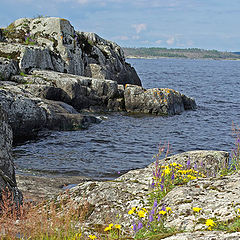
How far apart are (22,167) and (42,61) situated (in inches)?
623

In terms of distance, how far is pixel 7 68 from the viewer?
22.4m

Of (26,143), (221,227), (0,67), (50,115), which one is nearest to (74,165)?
(26,143)

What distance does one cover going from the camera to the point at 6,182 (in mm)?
6316

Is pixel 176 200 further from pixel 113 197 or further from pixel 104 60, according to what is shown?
pixel 104 60

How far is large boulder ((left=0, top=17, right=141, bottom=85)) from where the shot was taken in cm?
2591

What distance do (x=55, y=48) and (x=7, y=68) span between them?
7086mm

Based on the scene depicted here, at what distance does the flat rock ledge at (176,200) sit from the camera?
168 inches

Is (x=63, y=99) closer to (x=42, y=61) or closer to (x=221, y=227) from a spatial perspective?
(x=42, y=61)

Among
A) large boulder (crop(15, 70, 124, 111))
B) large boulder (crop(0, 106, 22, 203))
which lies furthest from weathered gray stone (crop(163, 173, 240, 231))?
large boulder (crop(15, 70, 124, 111))

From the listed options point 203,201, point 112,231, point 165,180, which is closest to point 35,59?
point 165,180

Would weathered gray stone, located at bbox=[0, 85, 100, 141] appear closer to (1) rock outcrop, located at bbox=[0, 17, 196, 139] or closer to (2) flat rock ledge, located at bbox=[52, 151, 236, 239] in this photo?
(1) rock outcrop, located at bbox=[0, 17, 196, 139]

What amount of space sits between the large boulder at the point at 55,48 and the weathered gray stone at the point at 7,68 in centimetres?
188

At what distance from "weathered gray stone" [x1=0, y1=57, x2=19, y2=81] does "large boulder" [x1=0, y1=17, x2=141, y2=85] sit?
74.1 inches

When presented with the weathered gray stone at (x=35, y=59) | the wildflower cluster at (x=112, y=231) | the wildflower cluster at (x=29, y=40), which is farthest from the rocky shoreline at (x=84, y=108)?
the wildflower cluster at (x=112, y=231)
